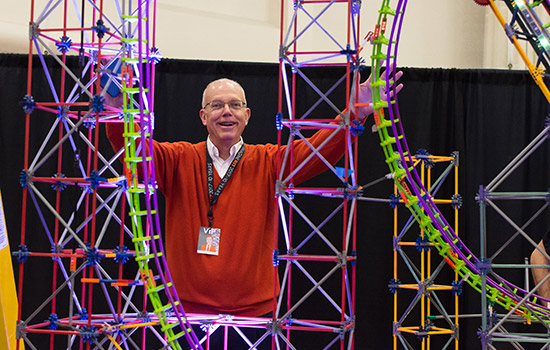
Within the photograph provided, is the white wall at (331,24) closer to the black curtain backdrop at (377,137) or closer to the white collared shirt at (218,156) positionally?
the black curtain backdrop at (377,137)

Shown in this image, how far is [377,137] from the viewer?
8844mm

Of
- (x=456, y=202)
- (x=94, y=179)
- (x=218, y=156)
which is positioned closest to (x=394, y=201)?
(x=456, y=202)

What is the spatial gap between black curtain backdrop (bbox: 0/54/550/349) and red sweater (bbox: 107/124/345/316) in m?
3.72

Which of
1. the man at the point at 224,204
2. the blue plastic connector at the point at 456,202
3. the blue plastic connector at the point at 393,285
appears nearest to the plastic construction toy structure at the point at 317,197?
the man at the point at 224,204

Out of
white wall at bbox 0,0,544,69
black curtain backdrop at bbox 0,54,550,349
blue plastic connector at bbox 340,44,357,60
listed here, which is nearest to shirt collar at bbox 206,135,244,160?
blue plastic connector at bbox 340,44,357,60

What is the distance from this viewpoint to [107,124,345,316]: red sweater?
4.61 m


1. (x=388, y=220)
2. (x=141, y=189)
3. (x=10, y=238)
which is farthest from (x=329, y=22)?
(x=141, y=189)

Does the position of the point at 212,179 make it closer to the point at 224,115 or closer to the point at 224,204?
the point at 224,204

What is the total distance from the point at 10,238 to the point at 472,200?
629cm

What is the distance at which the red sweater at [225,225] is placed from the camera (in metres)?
4.61

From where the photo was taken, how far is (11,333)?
6.59 meters

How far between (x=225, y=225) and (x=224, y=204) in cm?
16

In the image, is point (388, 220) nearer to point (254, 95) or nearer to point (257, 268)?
point (254, 95)

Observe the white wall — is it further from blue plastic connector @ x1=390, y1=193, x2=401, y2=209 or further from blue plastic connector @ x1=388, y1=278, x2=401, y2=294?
blue plastic connector @ x1=388, y1=278, x2=401, y2=294
